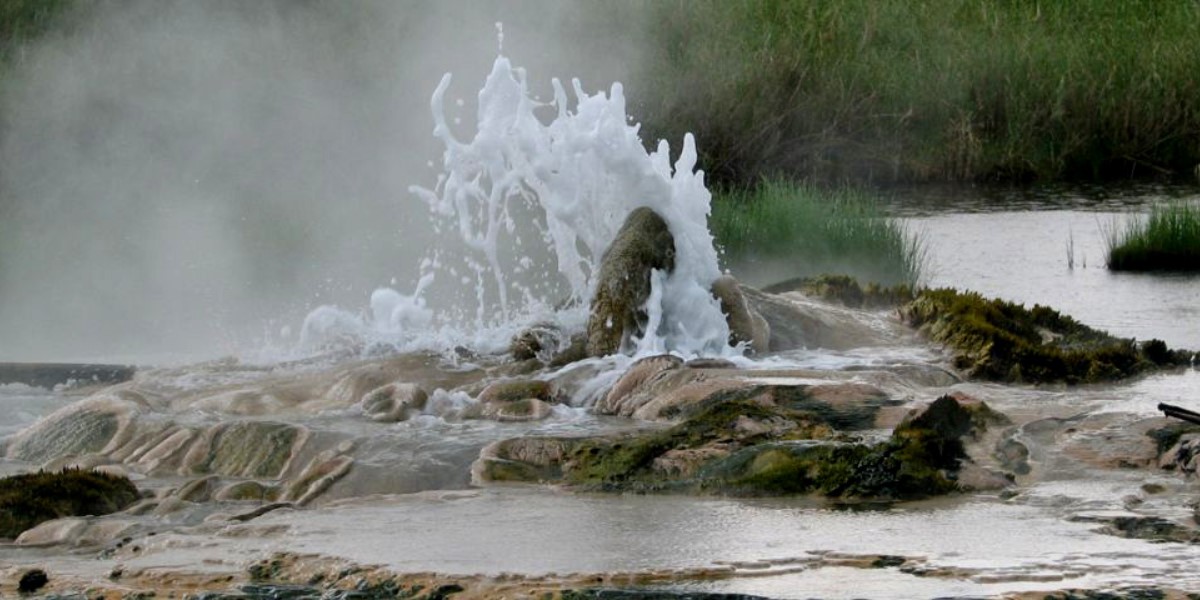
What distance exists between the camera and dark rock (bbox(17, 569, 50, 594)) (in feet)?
22.9

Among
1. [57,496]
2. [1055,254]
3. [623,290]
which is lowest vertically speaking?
[57,496]

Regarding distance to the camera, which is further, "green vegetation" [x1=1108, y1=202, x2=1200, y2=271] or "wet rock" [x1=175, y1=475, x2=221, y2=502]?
"green vegetation" [x1=1108, y1=202, x2=1200, y2=271]

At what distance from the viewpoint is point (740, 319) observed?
36.7 ft

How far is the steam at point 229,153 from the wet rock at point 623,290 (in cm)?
479

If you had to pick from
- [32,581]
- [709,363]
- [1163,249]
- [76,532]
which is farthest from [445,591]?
[1163,249]

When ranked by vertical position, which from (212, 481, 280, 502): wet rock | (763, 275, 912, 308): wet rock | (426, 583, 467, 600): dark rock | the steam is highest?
the steam

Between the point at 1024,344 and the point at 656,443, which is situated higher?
the point at 1024,344

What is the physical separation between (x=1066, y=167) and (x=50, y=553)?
56.7 ft

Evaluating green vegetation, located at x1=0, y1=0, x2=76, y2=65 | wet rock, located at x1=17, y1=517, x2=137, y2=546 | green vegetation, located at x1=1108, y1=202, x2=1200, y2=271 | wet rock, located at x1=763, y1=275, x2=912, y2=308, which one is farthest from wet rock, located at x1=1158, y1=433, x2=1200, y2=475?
green vegetation, located at x1=0, y1=0, x2=76, y2=65

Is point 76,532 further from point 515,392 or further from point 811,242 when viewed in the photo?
point 811,242

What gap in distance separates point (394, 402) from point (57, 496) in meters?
2.17

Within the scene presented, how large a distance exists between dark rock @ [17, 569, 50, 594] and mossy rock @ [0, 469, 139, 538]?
1.13 m

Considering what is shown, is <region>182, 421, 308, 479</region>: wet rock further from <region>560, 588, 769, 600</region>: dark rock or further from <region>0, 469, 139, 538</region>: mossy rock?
<region>560, 588, 769, 600</region>: dark rock

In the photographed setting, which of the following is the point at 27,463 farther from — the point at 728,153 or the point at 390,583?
the point at 728,153
